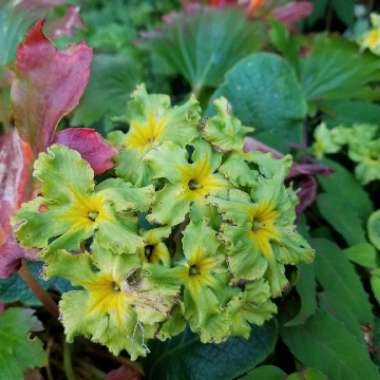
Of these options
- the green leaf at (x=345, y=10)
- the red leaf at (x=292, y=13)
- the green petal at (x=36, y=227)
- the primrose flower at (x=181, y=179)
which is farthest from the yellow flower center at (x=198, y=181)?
the green leaf at (x=345, y=10)

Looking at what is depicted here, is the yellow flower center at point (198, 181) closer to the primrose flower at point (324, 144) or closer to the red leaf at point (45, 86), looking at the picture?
the red leaf at point (45, 86)

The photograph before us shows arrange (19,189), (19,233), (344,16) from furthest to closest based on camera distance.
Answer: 1. (344,16)
2. (19,189)
3. (19,233)

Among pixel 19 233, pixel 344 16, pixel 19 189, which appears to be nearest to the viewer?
pixel 19 233

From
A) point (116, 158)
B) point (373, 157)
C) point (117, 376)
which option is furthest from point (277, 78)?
point (117, 376)

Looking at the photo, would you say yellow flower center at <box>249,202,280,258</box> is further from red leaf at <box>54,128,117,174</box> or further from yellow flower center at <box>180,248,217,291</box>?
red leaf at <box>54,128,117,174</box>

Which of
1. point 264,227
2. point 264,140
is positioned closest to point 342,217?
point 264,140

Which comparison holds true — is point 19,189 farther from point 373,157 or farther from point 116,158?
point 373,157

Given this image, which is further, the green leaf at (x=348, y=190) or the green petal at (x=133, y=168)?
the green leaf at (x=348, y=190)
